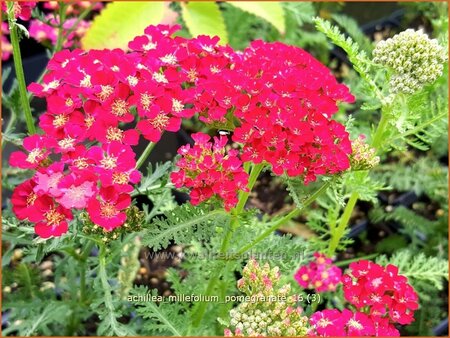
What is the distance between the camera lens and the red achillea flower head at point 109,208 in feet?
3.47

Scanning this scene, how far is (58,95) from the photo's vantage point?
1.18 metres

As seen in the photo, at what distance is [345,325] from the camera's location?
125 cm

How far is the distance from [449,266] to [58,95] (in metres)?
1.09

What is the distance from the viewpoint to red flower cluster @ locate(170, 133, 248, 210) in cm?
112

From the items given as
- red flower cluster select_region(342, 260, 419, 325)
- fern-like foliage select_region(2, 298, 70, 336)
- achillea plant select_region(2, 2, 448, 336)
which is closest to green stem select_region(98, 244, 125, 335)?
achillea plant select_region(2, 2, 448, 336)

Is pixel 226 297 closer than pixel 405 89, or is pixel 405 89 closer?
pixel 405 89

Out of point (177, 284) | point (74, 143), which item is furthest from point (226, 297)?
point (74, 143)

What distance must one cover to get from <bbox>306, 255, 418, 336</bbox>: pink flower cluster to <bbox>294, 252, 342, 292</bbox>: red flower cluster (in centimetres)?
25

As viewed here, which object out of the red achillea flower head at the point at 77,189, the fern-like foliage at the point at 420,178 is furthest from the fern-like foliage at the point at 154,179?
the fern-like foliage at the point at 420,178

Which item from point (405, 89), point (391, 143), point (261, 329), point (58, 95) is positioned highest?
point (405, 89)

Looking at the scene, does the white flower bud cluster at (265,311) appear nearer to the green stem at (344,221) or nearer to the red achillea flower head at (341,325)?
the red achillea flower head at (341,325)

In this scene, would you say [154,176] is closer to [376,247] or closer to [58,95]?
[58,95]
